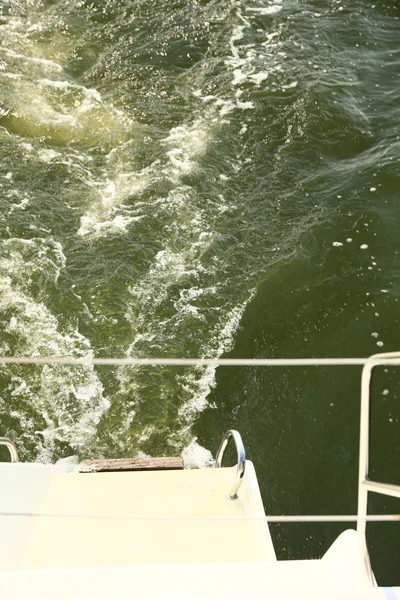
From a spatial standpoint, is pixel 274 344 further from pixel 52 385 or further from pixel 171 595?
pixel 171 595

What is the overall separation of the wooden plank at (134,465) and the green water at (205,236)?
3.13ft

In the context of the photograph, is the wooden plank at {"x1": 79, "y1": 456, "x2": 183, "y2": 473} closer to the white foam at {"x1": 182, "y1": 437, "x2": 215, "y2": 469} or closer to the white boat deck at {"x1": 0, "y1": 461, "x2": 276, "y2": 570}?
the white boat deck at {"x1": 0, "y1": 461, "x2": 276, "y2": 570}

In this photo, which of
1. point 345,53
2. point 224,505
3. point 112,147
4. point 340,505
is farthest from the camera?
point 345,53

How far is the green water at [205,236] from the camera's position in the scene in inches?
194

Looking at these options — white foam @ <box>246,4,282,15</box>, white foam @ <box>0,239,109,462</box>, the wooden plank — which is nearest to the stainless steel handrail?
the wooden plank

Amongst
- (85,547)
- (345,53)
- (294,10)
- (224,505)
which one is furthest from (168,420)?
(294,10)

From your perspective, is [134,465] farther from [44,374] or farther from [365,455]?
[365,455]

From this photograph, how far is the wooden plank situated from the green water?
0.95 meters

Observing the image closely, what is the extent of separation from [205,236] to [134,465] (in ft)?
9.86

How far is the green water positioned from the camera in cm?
492

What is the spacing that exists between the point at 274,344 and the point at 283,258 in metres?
1.02

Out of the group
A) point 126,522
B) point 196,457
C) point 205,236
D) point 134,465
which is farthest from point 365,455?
point 205,236

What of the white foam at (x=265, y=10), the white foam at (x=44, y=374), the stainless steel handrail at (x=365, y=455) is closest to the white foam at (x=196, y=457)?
the white foam at (x=44, y=374)

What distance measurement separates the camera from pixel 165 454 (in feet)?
15.6
